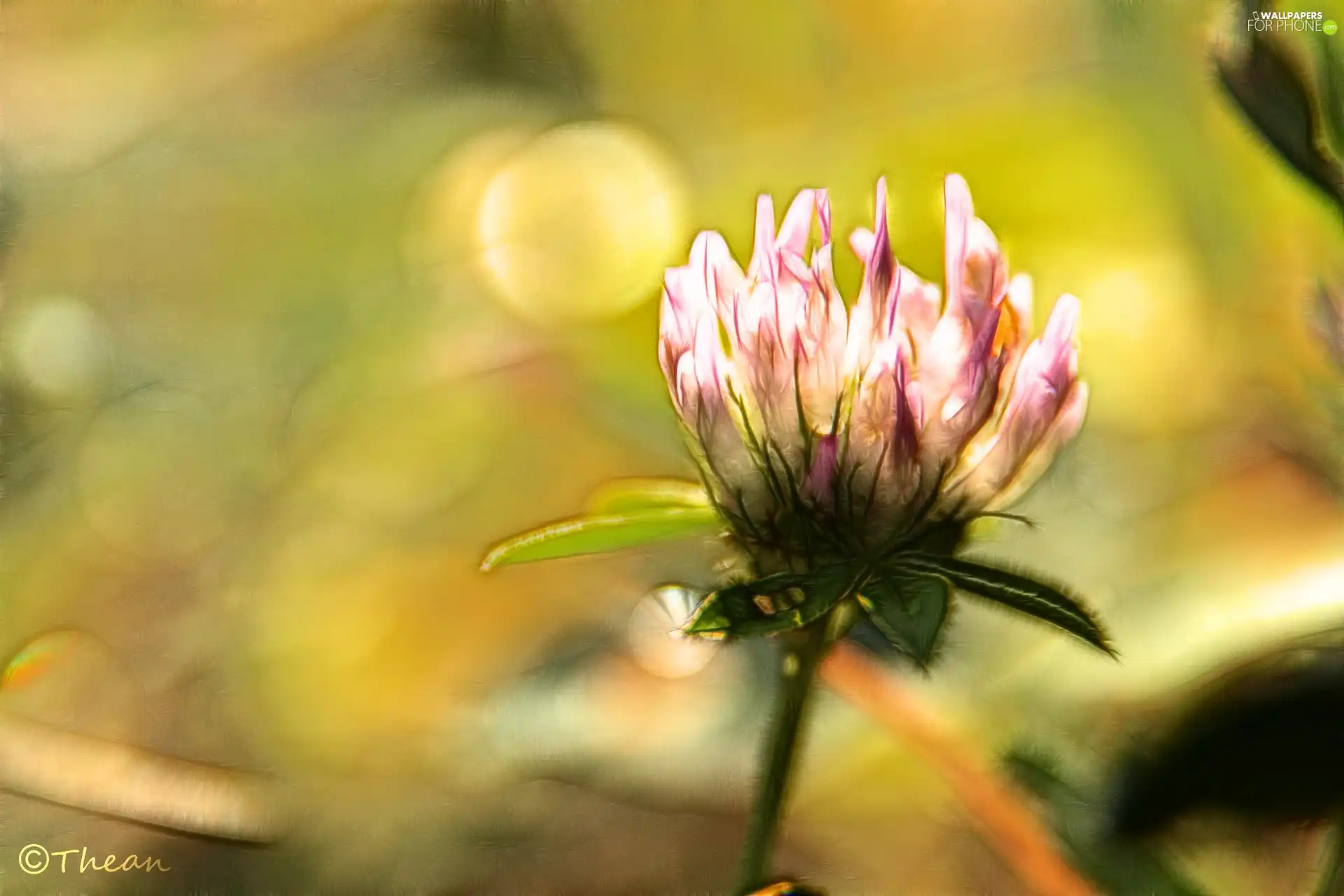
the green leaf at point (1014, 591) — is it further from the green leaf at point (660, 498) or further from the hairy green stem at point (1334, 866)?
the hairy green stem at point (1334, 866)

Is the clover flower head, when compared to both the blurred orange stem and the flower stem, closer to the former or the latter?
the flower stem

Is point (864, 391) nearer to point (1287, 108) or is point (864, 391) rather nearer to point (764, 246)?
point (764, 246)

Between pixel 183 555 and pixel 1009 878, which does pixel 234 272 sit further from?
pixel 1009 878

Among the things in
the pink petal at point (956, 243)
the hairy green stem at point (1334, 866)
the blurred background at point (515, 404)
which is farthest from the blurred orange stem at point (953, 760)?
the pink petal at point (956, 243)

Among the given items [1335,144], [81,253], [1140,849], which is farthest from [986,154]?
[81,253]

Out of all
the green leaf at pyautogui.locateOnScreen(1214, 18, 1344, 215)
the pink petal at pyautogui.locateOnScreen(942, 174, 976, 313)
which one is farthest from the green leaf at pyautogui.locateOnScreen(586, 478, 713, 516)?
the green leaf at pyautogui.locateOnScreen(1214, 18, 1344, 215)

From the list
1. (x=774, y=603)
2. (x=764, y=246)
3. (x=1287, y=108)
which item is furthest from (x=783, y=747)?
(x=1287, y=108)
